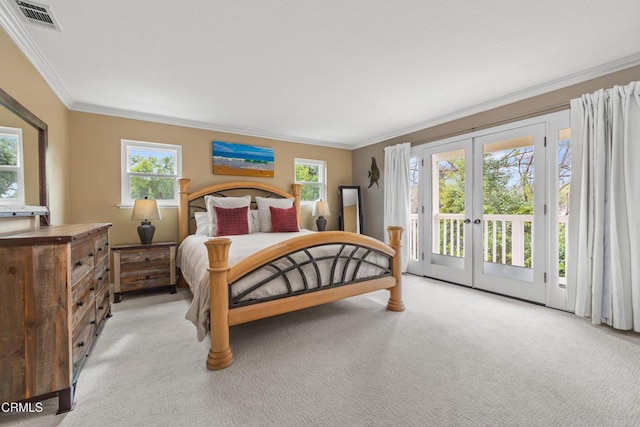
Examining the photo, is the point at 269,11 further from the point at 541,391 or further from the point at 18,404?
the point at 541,391

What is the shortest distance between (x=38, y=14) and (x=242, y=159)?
9.01ft

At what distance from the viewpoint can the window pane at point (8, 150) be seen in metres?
1.79

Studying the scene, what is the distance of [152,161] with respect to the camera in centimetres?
383

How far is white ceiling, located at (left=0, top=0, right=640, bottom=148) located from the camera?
1.78 m

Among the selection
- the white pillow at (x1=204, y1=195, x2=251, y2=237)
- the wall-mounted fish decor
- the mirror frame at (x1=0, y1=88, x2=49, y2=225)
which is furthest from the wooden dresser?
the wall-mounted fish decor

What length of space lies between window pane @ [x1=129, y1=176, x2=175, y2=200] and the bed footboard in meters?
2.67

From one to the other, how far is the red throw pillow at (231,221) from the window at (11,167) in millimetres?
1793

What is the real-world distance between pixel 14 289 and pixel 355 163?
510cm

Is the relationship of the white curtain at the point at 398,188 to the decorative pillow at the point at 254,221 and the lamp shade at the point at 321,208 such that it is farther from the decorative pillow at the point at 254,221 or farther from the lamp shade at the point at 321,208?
the decorative pillow at the point at 254,221

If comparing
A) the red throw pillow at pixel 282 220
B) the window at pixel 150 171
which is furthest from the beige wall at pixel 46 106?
the red throw pillow at pixel 282 220

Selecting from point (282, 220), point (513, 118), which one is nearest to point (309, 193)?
point (282, 220)

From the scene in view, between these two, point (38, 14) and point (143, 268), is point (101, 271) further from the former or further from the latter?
point (38, 14)

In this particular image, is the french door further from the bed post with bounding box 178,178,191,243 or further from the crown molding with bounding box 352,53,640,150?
the bed post with bounding box 178,178,191,243

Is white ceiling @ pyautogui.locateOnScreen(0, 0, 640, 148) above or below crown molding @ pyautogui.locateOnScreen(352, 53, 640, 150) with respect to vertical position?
above
